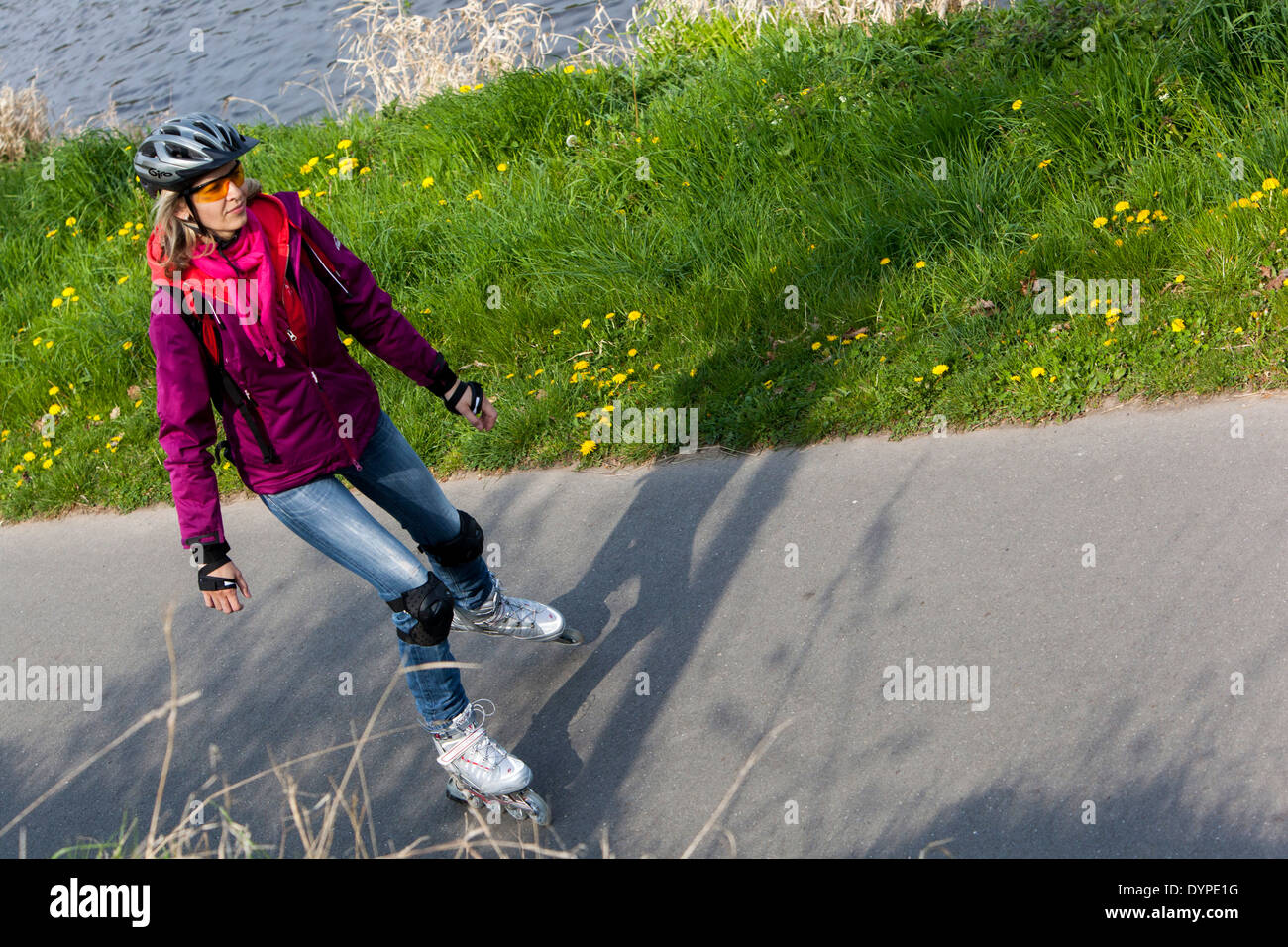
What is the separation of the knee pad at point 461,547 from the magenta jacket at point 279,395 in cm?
56

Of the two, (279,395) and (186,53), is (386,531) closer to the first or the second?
(279,395)

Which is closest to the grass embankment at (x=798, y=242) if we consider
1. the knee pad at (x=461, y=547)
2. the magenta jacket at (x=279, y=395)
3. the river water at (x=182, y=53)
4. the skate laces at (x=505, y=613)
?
the skate laces at (x=505, y=613)

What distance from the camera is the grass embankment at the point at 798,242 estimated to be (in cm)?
522

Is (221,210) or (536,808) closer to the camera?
(221,210)

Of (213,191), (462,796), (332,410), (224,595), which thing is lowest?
(462,796)

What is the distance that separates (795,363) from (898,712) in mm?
2269

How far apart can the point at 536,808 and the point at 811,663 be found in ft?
3.47

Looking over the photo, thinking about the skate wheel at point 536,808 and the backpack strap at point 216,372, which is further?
the skate wheel at point 536,808

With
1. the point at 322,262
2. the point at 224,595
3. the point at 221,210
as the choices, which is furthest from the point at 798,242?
the point at 224,595

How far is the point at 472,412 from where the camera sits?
13.3ft

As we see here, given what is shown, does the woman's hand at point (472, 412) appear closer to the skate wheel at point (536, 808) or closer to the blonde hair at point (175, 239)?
the blonde hair at point (175, 239)

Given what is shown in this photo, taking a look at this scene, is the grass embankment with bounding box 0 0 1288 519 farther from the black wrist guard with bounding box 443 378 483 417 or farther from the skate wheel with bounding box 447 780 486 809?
the skate wheel with bounding box 447 780 486 809

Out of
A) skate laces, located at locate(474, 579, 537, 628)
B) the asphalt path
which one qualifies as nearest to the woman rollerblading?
skate laces, located at locate(474, 579, 537, 628)

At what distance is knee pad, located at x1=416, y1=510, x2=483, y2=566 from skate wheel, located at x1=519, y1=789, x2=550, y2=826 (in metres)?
0.87
